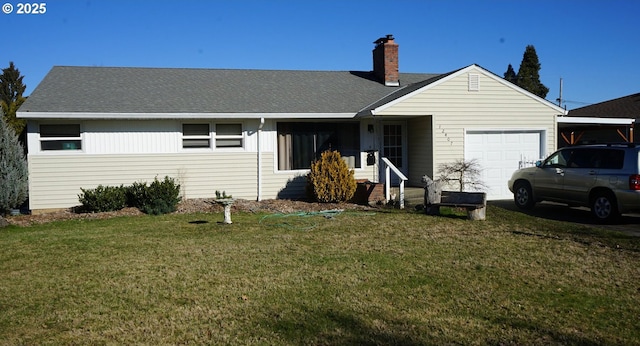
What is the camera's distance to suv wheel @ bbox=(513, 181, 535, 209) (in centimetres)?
1400

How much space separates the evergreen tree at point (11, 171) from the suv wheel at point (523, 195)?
12.9m

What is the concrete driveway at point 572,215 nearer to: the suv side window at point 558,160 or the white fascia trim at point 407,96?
the suv side window at point 558,160

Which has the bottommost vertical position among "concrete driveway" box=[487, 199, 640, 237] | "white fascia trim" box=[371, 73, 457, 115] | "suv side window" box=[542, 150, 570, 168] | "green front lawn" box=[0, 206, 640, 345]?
"green front lawn" box=[0, 206, 640, 345]

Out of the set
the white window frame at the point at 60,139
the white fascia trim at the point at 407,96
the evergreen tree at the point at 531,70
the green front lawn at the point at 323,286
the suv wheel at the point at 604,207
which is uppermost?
the evergreen tree at the point at 531,70

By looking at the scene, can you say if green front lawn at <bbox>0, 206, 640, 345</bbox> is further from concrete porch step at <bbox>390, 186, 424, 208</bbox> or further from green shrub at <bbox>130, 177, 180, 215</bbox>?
concrete porch step at <bbox>390, 186, 424, 208</bbox>

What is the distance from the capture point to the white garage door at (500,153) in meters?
16.2

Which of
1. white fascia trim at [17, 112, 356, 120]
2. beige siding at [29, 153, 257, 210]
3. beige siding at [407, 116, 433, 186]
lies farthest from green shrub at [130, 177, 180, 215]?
beige siding at [407, 116, 433, 186]

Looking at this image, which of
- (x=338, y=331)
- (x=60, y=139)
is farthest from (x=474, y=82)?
(x=338, y=331)

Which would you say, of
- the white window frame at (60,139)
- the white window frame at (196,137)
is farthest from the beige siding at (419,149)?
the white window frame at (60,139)

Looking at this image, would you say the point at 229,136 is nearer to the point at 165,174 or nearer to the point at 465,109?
the point at 165,174

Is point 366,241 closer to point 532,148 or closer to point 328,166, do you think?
point 328,166

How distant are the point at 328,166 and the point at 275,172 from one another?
2076mm

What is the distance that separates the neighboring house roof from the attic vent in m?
9.53

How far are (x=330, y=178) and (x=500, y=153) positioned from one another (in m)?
5.58
